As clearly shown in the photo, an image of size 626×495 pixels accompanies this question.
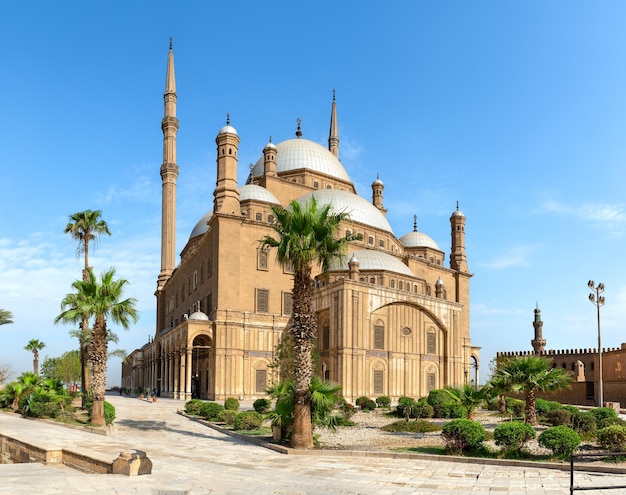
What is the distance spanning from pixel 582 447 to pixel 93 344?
1833 centimetres

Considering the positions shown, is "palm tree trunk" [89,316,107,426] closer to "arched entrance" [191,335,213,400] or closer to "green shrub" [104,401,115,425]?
"green shrub" [104,401,115,425]

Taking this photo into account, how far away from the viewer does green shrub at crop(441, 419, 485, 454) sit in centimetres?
1636

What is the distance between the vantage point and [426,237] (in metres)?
68.1

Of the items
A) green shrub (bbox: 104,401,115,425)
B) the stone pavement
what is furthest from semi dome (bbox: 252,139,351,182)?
the stone pavement

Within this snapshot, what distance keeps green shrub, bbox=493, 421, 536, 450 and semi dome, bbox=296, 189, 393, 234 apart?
126 feet

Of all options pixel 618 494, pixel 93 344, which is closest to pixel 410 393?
pixel 93 344

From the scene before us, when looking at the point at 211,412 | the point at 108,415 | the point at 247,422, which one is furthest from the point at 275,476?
the point at 211,412

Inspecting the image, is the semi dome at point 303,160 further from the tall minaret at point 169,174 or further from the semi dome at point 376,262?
the semi dome at point 376,262

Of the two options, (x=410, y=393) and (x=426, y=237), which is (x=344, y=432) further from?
(x=426, y=237)

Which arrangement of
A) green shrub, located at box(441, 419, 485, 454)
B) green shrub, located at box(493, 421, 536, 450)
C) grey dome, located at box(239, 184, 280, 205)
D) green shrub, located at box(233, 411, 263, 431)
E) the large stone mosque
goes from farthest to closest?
grey dome, located at box(239, 184, 280, 205) < the large stone mosque < green shrub, located at box(233, 411, 263, 431) < green shrub, located at box(441, 419, 485, 454) < green shrub, located at box(493, 421, 536, 450)

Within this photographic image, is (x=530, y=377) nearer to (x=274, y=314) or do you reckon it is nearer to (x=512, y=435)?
(x=512, y=435)

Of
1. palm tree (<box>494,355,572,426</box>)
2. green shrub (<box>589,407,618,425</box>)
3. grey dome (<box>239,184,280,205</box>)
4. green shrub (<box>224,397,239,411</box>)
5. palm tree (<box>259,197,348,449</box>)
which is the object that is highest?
grey dome (<box>239,184,280,205</box>)

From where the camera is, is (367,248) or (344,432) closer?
(344,432)

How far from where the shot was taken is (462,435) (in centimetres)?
1642
